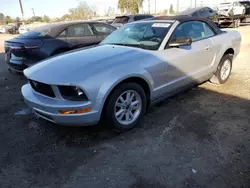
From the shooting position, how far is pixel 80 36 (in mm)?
6707

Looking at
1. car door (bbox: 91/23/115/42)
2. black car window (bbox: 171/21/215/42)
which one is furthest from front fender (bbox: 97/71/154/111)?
car door (bbox: 91/23/115/42)

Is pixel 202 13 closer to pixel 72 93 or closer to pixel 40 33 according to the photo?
pixel 40 33

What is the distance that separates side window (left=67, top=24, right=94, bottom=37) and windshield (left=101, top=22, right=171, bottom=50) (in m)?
2.53

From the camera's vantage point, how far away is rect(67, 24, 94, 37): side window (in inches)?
258

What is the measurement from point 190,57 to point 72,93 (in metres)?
2.19

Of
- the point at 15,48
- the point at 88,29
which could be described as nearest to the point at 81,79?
the point at 15,48

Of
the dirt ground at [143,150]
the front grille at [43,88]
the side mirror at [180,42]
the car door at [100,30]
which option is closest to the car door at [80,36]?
the car door at [100,30]

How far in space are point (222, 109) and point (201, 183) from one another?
193 centimetres

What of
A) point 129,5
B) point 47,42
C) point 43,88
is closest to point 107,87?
point 43,88

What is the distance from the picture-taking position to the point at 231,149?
2.84 meters

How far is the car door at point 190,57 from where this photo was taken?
3684mm

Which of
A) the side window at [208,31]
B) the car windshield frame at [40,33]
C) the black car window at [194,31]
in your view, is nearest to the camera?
the black car window at [194,31]

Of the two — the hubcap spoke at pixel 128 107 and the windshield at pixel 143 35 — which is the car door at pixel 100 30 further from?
the hubcap spoke at pixel 128 107

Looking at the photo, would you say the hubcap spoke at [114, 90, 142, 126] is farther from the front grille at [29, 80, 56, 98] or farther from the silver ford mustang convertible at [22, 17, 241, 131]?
the front grille at [29, 80, 56, 98]
